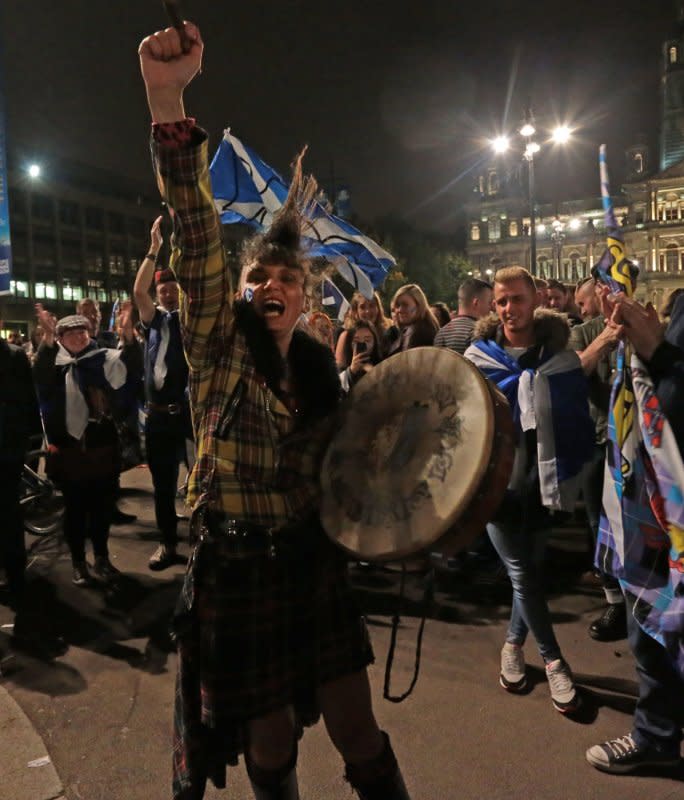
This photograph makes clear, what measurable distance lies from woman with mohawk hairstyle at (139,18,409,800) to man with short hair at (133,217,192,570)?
3261 mm

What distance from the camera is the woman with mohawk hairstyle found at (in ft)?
6.06

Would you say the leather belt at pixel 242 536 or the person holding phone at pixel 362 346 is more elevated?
the person holding phone at pixel 362 346

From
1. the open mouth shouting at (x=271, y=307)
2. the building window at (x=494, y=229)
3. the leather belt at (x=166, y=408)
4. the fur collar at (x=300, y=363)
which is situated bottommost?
the leather belt at (x=166, y=408)

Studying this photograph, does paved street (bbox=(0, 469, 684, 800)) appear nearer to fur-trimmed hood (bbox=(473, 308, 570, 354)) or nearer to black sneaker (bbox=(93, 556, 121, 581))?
black sneaker (bbox=(93, 556, 121, 581))

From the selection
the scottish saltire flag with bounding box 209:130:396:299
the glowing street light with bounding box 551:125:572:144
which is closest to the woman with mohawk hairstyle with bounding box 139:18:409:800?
the scottish saltire flag with bounding box 209:130:396:299

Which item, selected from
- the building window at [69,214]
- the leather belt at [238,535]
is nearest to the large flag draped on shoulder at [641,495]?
the leather belt at [238,535]

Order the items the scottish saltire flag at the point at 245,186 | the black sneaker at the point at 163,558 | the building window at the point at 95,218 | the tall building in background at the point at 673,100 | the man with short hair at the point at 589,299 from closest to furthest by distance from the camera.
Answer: the black sneaker at the point at 163,558 → the man with short hair at the point at 589,299 → the scottish saltire flag at the point at 245,186 → the building window at the point at 95,218 → the tall building in background at the point at 673,100

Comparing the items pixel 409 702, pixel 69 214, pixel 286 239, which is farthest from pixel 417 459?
pixel 69 214

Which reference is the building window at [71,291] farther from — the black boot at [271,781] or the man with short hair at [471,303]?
the black boot at [271,781]

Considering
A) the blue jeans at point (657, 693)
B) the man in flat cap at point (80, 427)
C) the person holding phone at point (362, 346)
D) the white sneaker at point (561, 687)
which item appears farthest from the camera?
the person holding phone at point (362, 346)

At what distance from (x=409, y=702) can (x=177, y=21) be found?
126 inches

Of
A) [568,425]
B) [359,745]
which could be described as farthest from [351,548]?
[568,425]

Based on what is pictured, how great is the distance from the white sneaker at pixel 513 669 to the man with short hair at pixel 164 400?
310 centimetres

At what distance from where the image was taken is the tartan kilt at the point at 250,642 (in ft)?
6.09
